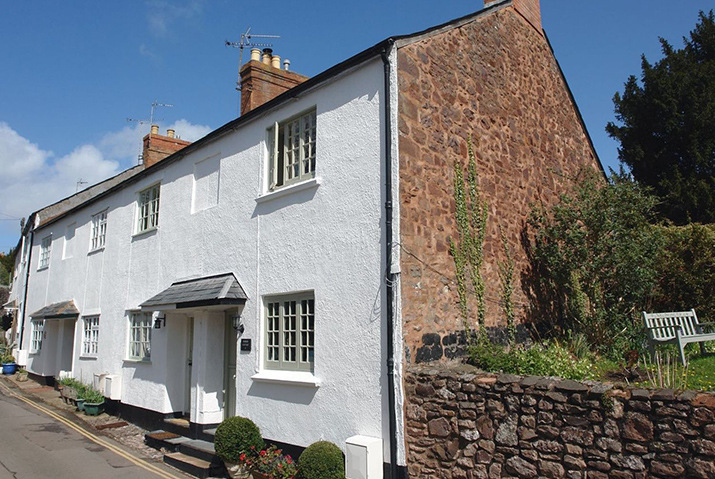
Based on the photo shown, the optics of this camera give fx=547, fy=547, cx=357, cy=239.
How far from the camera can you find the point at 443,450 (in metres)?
6.93

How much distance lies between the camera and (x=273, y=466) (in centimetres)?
798

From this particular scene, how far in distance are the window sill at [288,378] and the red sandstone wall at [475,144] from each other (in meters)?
1.85

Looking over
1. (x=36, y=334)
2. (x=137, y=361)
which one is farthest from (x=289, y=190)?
(x=36, y=334)

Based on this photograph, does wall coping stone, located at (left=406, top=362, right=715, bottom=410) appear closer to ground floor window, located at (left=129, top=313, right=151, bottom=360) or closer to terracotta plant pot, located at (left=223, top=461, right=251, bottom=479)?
terracotta plant pot, located at (left=223, top=461, right=251, bottom=479)

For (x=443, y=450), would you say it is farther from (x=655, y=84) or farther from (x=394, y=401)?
(x=655, y=84)

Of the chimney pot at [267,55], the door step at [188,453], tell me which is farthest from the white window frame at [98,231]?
the door step at [188,453]

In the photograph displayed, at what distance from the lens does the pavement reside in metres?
10.2

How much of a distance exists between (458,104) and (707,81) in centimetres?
1265

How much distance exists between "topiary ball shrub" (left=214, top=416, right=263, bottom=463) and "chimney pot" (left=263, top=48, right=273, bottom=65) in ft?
31.9

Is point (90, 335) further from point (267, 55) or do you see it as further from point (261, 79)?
point (267, 55)

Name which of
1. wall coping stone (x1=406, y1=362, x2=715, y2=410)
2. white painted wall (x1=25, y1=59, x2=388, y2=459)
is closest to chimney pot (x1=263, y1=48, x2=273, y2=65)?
white painted wall (x1=25, y1=59, x2=388, y2=459)

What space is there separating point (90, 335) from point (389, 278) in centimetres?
1240

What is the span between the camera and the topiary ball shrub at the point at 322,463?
7.28m

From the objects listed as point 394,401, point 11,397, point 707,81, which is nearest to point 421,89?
point 394,401
